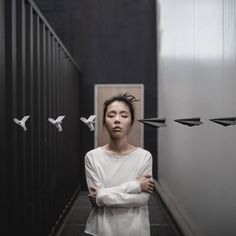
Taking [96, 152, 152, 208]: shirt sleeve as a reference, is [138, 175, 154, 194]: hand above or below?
above

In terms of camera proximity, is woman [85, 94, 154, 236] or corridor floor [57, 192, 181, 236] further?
corridor floor [57, 192, 181, 236]

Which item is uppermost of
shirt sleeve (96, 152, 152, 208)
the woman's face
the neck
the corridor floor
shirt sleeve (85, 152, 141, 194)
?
the woman's face

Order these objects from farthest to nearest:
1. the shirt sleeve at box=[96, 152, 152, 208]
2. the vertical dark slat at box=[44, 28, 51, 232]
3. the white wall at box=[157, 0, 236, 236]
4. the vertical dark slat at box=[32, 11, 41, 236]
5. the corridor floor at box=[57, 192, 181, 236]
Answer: the corridor floor at box=[57, 192, 181, 236], the vertical dark slat at box=[44, 28, 51, 232], the vertical dark slat at box=[32, 11, 41, 236], the white wall at box=[157, 0, 236, 236], the shirt sleeve at box=[96, 152, 152, 208]

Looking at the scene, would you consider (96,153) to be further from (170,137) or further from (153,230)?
(170,137)

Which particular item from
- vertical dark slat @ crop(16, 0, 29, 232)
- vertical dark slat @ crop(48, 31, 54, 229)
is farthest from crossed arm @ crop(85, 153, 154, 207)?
vertical dark slat @ crop(48, 31, 54, 229)

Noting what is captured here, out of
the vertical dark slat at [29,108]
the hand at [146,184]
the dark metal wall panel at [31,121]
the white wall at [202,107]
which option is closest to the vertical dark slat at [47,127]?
the dark metal wall panel at [31,121]

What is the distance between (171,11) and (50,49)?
1.32m

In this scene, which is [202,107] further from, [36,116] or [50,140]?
[50,140]

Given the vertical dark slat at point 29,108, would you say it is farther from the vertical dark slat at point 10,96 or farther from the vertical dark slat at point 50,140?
Result: the vertical dark slat at point 50,140

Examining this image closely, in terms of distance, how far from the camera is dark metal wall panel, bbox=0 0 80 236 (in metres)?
1.37

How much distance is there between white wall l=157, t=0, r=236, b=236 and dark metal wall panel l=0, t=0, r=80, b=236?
94 centimetres

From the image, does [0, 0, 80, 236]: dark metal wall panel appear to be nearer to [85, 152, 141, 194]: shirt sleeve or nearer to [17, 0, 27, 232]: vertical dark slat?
[17, 0, 27, 232]: vertical dark slat

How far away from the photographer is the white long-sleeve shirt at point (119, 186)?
1.09 m

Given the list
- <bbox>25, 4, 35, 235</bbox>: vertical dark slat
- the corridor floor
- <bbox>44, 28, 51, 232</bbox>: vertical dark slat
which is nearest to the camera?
<bbox>25, 4, 35, 235</bbox>: vertical dark slat
